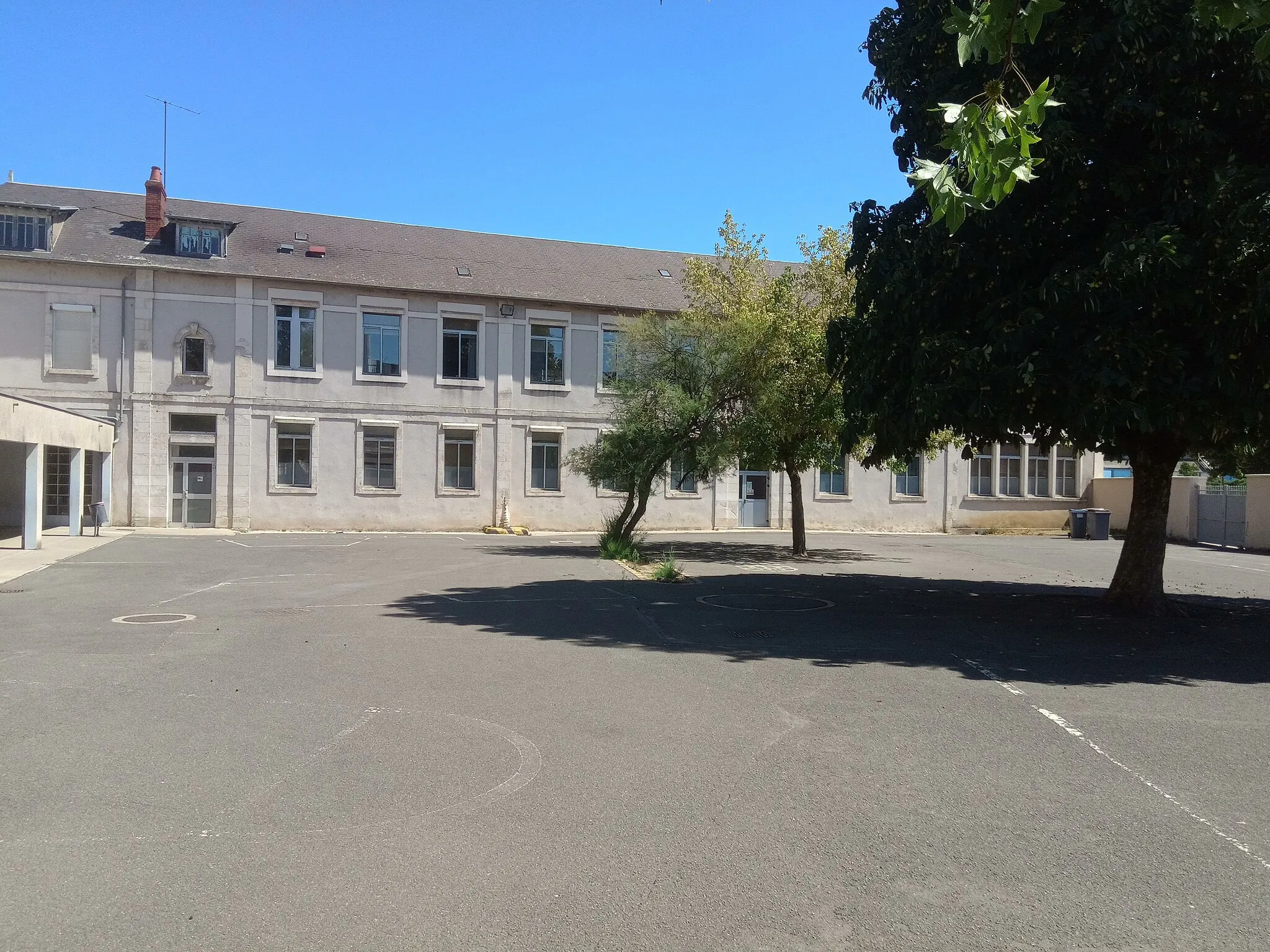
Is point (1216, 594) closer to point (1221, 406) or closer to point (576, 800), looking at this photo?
point (1221, 406)

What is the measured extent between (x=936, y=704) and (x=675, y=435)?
14915mm

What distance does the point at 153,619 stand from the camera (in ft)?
38.7

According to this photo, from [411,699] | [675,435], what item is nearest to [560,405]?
[675,435]

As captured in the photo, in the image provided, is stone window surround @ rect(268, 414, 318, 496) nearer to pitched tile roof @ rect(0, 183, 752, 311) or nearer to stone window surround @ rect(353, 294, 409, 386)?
stone window surround @ rect(353, 294, 409, 386)

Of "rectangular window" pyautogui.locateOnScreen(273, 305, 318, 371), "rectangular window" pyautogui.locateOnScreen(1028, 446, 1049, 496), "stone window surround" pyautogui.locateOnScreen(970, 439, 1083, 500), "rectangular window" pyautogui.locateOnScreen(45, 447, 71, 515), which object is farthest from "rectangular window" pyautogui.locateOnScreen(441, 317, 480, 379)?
"rectangular window" pyautogui.locateOnScreen(1028, 446, 1049, 496)

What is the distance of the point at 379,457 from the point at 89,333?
9.06 meters

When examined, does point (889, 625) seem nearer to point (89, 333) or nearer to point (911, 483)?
point (89, 333)

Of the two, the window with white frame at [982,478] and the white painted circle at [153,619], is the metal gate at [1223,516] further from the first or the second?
the white painted circle at [153,619]

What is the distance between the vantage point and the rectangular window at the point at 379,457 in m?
32.0

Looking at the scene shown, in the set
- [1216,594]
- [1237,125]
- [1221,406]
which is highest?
[1237,125]

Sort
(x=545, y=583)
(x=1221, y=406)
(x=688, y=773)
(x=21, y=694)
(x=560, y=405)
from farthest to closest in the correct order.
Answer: (x=560, y=405) → (x=545, y=583) → (x=1221, y=406) → (x=21, y=694) → (x=688, y=773)

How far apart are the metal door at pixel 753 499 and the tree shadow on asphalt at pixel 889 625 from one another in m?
19.5

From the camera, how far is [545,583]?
1642 centimetres

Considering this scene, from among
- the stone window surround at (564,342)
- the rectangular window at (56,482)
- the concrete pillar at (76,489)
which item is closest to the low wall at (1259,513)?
the stone window surround at (564,342)
